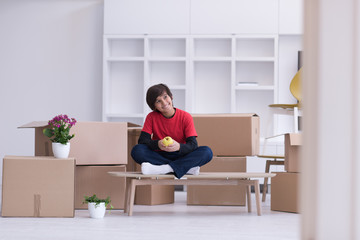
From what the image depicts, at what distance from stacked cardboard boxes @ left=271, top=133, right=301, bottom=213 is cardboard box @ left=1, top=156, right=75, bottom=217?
4.16 feet

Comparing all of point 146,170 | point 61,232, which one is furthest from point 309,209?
point 146,170

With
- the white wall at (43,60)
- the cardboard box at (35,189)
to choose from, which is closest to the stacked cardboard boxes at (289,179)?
the cardboard box at (35,189)

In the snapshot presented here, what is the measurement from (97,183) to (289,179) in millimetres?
1156

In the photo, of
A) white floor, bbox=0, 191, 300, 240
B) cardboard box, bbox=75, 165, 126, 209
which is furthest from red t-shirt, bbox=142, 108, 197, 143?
white floor, bbox=0, 191, 300, 240

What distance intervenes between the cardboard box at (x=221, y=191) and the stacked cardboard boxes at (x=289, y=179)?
26 cm

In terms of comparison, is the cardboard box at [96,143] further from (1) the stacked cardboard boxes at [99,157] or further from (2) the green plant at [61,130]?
(2) the green plant at [61,130]

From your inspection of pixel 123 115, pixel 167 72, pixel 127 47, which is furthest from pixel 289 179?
pixel 127 47

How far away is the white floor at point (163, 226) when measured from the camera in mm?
2393

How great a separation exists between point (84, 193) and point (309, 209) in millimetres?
2681

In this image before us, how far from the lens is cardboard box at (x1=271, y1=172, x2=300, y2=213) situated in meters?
3.40

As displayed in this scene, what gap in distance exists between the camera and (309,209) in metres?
0.89

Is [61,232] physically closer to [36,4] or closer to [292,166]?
[292,166]

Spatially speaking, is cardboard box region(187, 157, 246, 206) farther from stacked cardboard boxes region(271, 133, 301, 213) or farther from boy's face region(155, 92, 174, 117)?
boy's face region(155, 92, 174, 117)

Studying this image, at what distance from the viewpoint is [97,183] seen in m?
3.43
